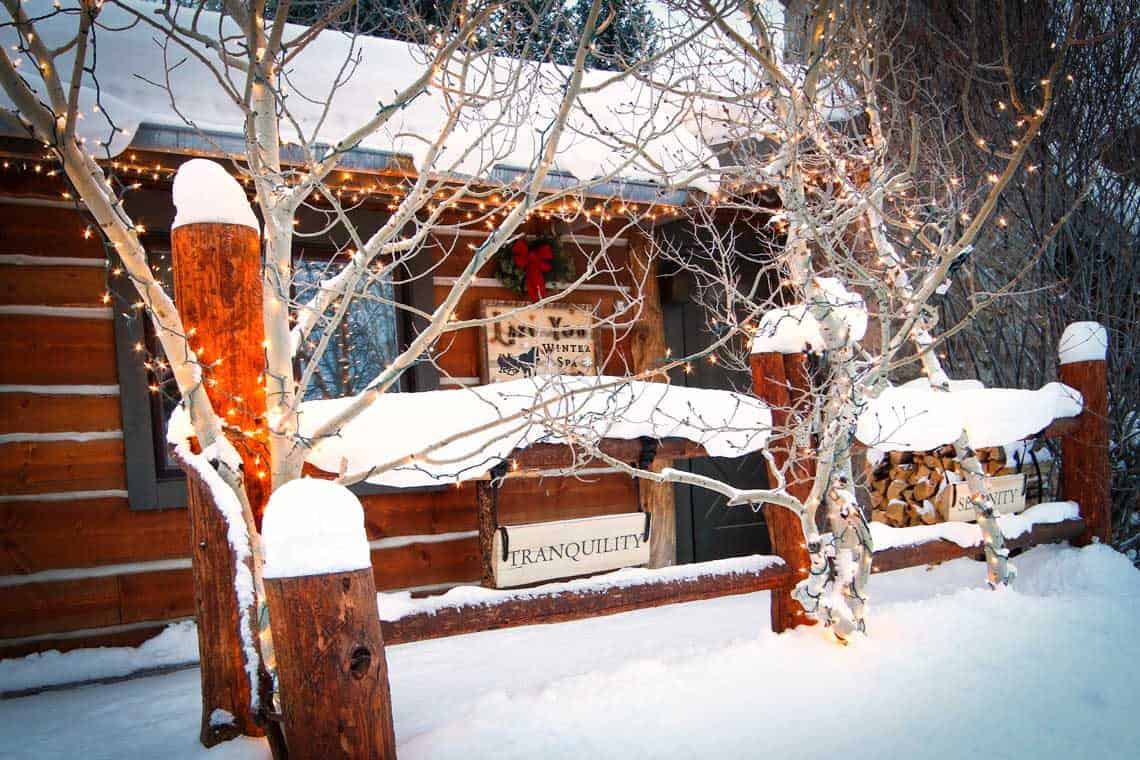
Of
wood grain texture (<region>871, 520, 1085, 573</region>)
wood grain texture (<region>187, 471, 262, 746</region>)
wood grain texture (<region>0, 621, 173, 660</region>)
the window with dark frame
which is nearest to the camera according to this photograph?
wood grain texture (<region>187, 471, 262, 746</region>)

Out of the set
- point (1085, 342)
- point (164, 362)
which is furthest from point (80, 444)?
point (1085, 342)

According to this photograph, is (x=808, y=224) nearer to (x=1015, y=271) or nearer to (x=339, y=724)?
(x=339, y=724)

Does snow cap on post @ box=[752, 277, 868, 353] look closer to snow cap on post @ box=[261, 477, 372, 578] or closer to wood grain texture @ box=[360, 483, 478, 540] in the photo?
snow cap on post @ box=[261, 477, 372, 578]

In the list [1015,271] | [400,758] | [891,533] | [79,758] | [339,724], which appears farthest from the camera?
[1015,271]

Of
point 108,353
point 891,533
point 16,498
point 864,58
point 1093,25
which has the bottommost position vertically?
point 891,533

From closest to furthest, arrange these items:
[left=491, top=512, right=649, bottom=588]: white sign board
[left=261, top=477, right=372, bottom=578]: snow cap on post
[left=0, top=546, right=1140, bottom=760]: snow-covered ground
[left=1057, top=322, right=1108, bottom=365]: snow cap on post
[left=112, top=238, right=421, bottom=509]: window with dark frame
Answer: [left=261, top=477, right=372, bottom=578]: snow cap on post, [left=0, top=546, right=1140, bottom=760]: snow-covered ground, [left=491, top=512, right=649, bottom=588]: white sign board, [left=112, top=238, right=421, bottom=509]: window with dark frame, [left=1057, top=322, right=1108, bottom=365]: snow cap on post

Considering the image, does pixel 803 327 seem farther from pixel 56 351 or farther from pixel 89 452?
pixel 56 351

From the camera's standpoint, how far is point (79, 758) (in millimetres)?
2783

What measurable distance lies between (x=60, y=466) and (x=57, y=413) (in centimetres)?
27

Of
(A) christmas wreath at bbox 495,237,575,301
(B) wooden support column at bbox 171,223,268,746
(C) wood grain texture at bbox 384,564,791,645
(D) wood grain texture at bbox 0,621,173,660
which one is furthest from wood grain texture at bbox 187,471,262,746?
(A) christmas wreath at bbox 495,237,575,301

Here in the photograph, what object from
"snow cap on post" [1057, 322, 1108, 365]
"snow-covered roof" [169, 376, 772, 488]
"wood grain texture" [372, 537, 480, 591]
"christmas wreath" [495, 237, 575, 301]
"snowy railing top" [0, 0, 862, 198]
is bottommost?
"wood grain texture" [372, 537, 480, 591]

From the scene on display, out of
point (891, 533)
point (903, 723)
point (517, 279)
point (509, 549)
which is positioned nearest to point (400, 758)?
point (509, 549)

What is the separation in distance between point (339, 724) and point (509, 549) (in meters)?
1.34

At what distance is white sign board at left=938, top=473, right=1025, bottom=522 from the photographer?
4.52 meters
